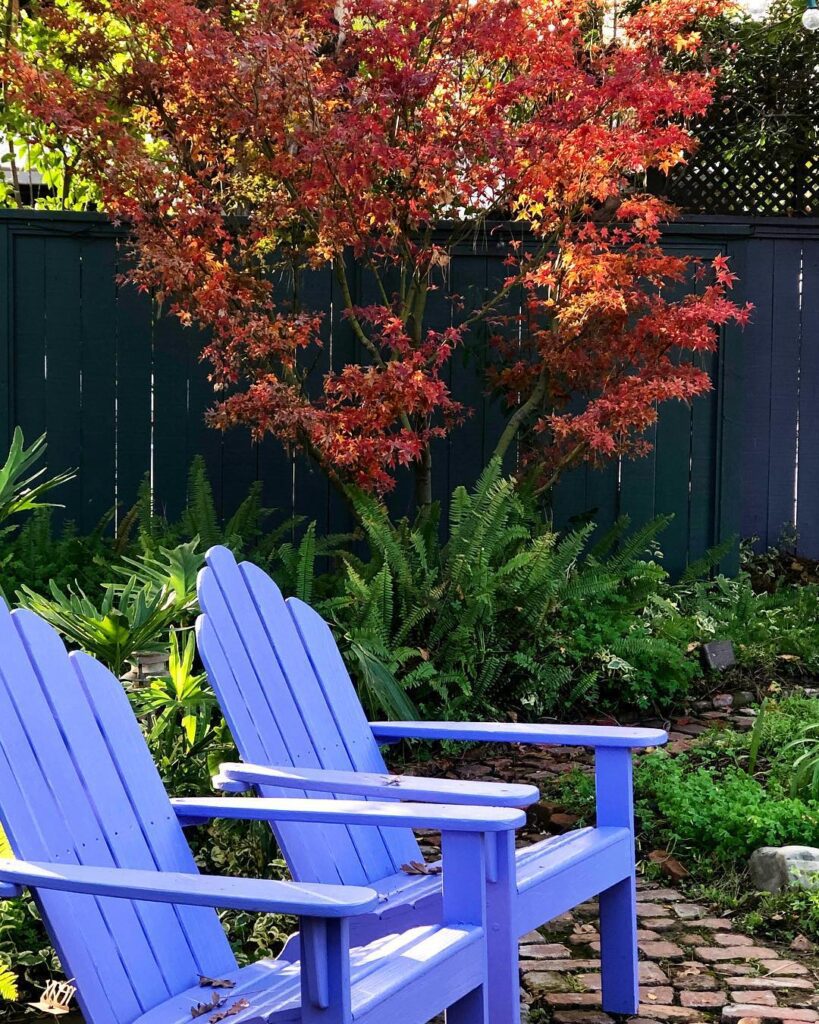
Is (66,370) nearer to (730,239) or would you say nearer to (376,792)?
(730,239)

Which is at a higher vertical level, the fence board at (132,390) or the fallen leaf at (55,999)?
the fence board at (132,390)

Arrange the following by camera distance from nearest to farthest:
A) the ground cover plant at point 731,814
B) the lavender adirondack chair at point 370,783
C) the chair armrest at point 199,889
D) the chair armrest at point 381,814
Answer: the chair armrest at point 199,889 < the chair armrest at point 381,814 < the lavender adirondack chair at point 370,783 < the ground cover plant at point 731,814

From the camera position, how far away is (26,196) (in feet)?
30.8

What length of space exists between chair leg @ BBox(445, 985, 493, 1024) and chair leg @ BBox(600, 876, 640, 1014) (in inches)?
24.6

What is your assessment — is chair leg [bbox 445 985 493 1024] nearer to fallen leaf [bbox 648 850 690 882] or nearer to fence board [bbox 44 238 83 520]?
fallen leaf [bbox 648 850 690 882]

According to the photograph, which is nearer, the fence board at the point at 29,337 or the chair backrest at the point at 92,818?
the chair backrest at the point at 92,818

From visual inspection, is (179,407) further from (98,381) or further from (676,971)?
(676,971)

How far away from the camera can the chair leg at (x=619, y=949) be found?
279 centimetres

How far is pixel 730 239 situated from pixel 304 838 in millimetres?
5313

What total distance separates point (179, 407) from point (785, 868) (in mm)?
4232

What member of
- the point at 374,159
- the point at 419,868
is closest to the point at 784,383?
the point at 374,159

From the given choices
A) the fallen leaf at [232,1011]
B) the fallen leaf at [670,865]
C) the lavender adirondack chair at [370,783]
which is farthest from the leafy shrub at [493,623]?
the fallen leaf at [232,1011]

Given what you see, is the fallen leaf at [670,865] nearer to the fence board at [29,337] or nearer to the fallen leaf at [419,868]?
the fallen leaf at [419,868]

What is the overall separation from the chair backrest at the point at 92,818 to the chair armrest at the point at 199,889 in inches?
2.9
